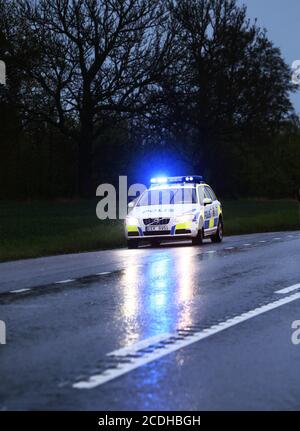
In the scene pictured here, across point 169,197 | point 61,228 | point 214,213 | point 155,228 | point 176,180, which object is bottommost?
point 61,228

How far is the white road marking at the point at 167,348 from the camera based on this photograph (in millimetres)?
6812

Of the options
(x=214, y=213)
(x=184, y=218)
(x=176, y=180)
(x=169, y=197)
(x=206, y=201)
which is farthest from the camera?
(x=176, y=180)

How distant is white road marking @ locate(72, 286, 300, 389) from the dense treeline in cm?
3716

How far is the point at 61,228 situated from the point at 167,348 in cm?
2358

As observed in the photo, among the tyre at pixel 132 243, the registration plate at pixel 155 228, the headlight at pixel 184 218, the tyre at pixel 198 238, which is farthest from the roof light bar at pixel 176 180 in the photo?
the tyre at pixel 132 243

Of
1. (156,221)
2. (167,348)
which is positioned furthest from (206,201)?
(167,348)

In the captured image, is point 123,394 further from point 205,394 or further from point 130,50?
point 130,50

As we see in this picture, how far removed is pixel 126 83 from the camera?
1893 inches

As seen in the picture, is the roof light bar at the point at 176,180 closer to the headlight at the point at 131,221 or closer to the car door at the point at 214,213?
the car door at the point at 214,213

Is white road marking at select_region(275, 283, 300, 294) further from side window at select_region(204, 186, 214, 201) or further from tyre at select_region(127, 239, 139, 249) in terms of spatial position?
side window at select_region(204, 186, 214, 201)

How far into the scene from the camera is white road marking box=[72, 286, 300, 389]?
6812 millimetres

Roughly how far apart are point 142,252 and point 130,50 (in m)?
27.0

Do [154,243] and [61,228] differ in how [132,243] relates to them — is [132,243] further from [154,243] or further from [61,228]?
[61,228]

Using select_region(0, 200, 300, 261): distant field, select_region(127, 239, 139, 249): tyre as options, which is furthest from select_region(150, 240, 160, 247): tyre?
select_region(127, 239, 139, 249): tyre
